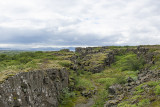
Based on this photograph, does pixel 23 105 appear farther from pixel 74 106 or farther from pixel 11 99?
pixel 74 106

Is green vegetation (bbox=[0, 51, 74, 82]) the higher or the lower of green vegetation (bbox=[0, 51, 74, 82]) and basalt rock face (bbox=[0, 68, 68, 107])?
the higher

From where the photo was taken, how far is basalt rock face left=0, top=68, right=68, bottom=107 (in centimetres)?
2331

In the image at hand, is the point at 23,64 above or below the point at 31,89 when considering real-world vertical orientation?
above

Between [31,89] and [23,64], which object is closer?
[31,89]

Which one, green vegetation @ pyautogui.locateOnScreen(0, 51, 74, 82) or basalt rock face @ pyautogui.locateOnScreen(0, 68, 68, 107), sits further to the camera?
green vegetation @ pyautogui.locateOnScreen(0, 51, 74, 82)

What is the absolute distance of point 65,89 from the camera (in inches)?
1822

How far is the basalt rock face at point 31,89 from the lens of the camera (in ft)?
76.5

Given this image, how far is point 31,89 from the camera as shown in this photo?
29.7 metres

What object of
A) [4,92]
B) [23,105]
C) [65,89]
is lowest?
[65,89]

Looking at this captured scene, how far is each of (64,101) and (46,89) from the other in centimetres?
881

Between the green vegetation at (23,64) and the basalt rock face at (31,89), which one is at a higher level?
the green vegetation at (23,64)

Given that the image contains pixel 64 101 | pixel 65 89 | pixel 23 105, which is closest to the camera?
pixel 23 105

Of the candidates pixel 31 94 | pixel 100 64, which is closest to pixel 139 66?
pixel 100 64

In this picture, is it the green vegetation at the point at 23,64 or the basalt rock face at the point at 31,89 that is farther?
the green vegetation at the point at 23,64
